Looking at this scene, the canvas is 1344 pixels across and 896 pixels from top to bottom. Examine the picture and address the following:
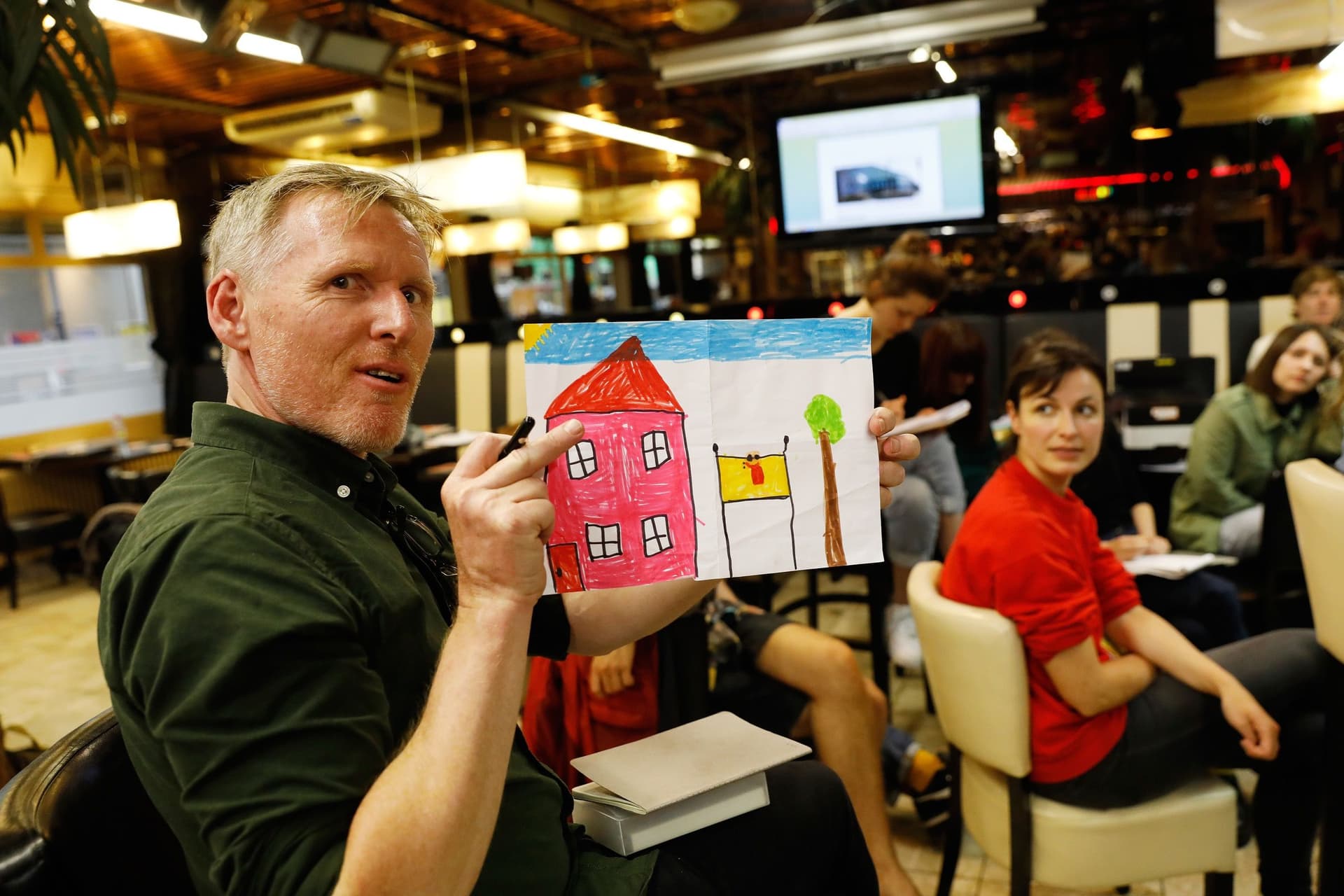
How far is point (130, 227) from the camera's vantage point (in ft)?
19.8

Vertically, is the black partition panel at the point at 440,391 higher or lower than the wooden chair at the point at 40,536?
higher

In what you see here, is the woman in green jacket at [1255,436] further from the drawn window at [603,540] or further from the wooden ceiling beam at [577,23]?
the wooden ceiling beam at [577,23]

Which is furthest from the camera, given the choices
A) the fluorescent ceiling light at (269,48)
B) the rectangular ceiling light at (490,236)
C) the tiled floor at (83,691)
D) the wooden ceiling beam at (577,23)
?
the rectangular ceiling light at (490,236)

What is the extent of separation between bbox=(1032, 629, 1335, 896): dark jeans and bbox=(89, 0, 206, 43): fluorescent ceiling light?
4.94 meters

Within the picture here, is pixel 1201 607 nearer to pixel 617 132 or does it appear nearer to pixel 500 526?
pixel 500 526

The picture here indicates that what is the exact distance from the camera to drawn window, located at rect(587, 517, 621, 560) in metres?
1.06

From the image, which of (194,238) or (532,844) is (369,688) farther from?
(194,238)

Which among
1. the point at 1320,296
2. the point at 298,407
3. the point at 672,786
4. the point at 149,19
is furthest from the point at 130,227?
the point at 1320,296

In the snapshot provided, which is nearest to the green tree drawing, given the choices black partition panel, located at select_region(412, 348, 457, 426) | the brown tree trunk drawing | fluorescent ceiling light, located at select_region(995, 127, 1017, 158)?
the brown tree trunk drawing

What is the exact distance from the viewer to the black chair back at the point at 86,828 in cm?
86

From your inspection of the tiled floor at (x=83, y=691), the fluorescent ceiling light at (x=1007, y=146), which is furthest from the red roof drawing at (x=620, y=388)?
the fluorescent ceiling light at (x=1007, y=146)

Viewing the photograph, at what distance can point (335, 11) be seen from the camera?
6.00 m

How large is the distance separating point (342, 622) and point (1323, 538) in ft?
5.34

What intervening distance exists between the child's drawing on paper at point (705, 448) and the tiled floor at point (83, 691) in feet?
5.26
